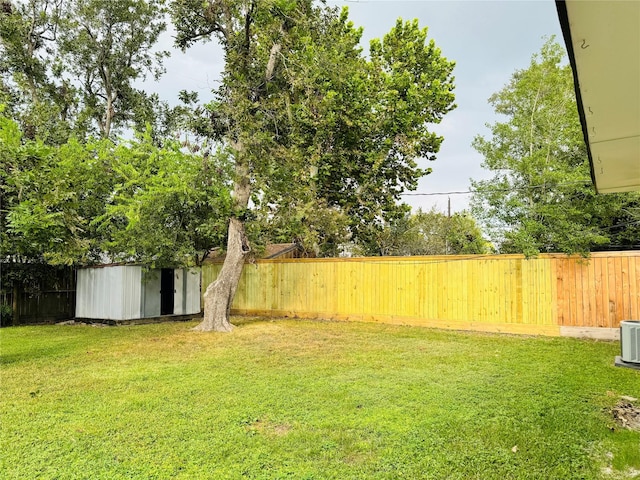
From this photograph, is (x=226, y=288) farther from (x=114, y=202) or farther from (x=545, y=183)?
(x=545, y=183)

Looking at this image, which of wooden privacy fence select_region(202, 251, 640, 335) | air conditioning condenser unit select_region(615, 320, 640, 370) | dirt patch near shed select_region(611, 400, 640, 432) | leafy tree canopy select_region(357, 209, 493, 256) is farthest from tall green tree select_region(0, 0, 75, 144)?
air conditioning condenser unit select_region(615, 320, 640, 370)

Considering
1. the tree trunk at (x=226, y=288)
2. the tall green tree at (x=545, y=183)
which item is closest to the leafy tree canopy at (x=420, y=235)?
the tall green tree at (x=545, y=183)

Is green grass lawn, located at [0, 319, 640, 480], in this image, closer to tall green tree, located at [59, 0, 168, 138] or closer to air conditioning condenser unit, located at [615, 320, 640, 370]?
air conditioning condenser unit, located at [615, 320, 640, 370]

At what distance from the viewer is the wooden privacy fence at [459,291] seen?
24.3 feet

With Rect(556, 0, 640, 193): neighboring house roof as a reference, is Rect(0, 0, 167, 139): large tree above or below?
above

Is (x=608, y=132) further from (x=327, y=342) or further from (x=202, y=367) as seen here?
(x=327, y=342)

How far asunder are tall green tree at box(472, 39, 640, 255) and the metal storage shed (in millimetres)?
8047

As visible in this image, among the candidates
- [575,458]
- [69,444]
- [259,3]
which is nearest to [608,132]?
[575,458]

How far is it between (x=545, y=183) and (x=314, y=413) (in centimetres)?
773

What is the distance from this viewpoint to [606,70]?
150cm

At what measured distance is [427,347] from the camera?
6730mm

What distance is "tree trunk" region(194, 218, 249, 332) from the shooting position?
859 centimetres

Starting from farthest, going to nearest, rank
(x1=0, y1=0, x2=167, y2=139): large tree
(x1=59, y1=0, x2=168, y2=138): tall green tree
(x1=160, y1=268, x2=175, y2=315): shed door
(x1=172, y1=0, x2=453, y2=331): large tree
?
(x1=59, y1=0, x2=168, y2=138): tall green tree → (x1=0, y1=0, x2=167, y2=139): large tree → (x1=160, y1=268, x2=175, y2=315): shed door → (x1=172, y1=0, x2=453, y2=331): large tree

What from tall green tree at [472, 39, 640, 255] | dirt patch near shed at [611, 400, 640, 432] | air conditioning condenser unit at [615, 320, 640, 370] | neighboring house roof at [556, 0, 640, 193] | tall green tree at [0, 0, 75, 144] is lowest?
dirt patch near shed at [611, 400, 640, 432]
